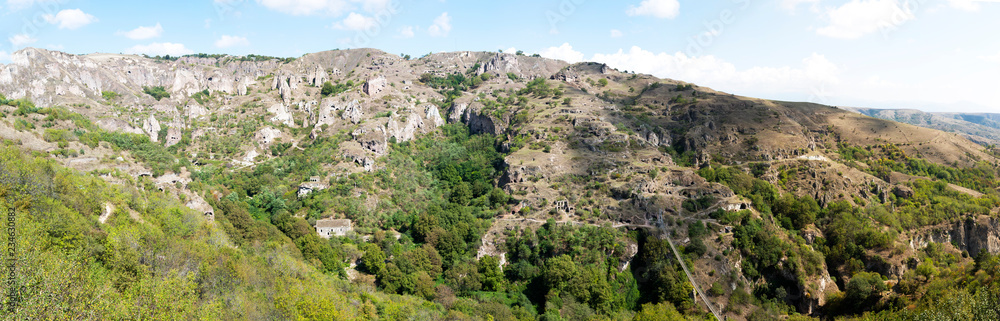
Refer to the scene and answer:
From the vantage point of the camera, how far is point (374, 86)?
115m

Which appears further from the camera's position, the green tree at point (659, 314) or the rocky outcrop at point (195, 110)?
the rocky outcrop at point (195, 110)

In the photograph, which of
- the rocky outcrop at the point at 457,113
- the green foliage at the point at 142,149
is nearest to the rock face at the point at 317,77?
the rocky outcrop at the point at 457,113

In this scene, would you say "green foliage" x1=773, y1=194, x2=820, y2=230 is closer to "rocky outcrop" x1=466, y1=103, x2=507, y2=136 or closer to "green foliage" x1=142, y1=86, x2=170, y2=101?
"rocky outcrop" x1=466, y1=103, x2=507, y2=136

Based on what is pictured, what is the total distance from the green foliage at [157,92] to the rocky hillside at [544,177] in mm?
2238

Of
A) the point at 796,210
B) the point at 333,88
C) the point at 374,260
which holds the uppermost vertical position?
the point at 333,88

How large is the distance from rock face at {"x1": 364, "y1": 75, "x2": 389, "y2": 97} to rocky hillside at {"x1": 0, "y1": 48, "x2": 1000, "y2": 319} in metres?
1.15

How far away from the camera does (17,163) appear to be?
34469 mm

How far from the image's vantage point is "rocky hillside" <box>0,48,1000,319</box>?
5328cm

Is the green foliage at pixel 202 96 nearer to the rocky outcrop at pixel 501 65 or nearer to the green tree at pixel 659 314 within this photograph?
the rocky outcrop at pixel 501 65

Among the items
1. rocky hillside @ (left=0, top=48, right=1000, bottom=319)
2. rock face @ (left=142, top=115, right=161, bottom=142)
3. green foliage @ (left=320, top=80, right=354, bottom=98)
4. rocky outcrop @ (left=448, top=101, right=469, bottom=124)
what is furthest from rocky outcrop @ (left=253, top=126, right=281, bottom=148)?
rocky outcrop @ (left=448, top=101, right=469, bottom=124)

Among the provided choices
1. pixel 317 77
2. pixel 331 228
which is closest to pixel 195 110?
pixel 317 77

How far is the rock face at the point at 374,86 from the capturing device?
11364 cm

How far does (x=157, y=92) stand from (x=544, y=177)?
347 feet

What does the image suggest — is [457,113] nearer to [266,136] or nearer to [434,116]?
[434,116]
